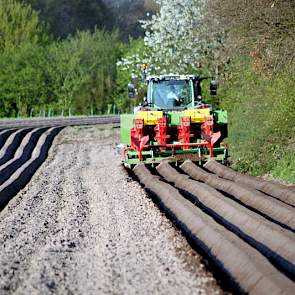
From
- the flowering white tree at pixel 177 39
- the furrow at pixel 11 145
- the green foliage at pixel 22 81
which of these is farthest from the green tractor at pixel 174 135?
the green foliage at pixel 22 81

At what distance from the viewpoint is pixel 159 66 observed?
115 ft

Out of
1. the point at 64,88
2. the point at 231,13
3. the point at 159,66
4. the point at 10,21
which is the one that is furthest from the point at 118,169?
the point at 10,21

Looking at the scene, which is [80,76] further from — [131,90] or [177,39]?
[131,90]

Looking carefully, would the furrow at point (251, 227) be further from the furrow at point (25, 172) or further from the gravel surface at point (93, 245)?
the furrow at point (25, 172)

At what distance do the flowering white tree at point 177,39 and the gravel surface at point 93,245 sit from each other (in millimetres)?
16580

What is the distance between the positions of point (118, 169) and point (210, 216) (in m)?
8.17

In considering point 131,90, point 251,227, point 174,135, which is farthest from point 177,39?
point 251,227

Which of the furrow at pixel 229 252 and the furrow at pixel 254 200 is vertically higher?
the furrow at pixel 229 252

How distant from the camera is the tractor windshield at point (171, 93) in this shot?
19.3 metres

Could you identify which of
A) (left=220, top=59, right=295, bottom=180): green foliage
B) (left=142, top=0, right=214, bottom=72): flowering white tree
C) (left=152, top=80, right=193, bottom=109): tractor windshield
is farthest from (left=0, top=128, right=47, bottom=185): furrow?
(left=142, top=0, right=214, bottom=72): flowering white tree

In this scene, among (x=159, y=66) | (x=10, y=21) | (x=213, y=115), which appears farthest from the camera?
(x=10, y=21)

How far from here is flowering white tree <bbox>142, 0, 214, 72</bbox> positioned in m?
31.9

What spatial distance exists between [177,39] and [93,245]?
25.4 m

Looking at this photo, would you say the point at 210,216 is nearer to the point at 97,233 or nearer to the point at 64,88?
the point at 97,233
